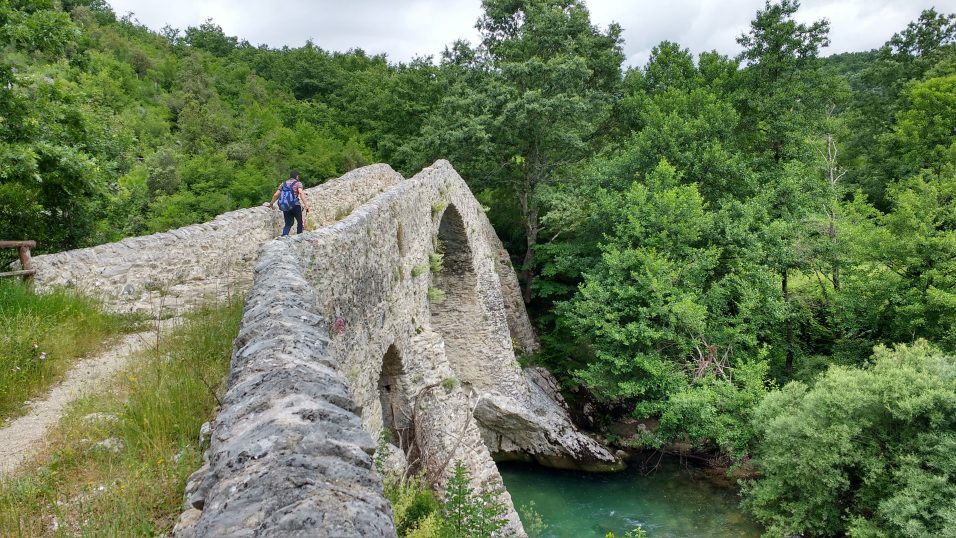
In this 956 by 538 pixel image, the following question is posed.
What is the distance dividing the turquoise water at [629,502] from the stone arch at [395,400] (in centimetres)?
494

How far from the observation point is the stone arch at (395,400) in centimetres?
923

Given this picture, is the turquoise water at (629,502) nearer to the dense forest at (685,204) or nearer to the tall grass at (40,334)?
the dense forest at (685,204)

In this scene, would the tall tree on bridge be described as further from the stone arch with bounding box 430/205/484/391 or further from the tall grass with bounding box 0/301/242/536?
the tall grass with bounding box 0/301/242/536

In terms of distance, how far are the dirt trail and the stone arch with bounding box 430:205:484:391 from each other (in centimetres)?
1008

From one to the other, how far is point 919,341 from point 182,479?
1343cm

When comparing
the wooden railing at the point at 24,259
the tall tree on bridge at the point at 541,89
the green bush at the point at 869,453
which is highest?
the tall tree on bridge at the point at 541,89

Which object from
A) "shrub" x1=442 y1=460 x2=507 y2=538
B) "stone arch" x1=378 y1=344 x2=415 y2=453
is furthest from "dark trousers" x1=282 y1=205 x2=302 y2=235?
"shrub" x1=442 y1=460 x2=507 y2=538

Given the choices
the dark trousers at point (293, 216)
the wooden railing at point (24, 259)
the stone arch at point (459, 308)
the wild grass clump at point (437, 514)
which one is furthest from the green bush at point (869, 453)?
the wooden railing at point (24, 259)

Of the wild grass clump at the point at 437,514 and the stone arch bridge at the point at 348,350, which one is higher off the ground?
the stone arch bridge at the point at 348,350

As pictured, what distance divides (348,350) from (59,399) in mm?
2727

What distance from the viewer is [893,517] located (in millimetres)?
9109

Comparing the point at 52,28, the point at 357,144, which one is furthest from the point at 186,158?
the point at 52,28

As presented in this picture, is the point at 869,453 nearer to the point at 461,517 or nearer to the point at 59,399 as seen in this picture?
the point at 461,517

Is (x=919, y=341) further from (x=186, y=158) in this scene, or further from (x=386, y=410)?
(x=186, y=158)
